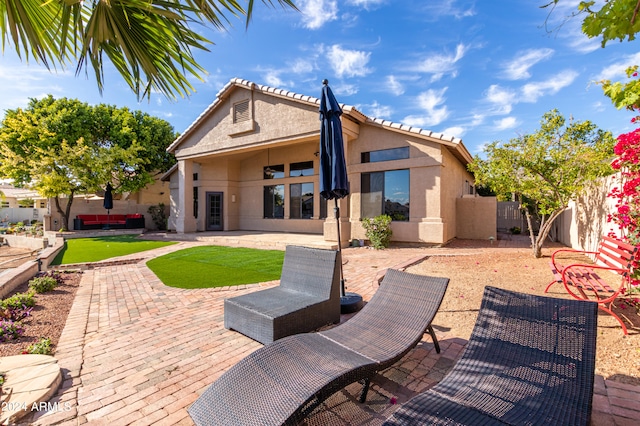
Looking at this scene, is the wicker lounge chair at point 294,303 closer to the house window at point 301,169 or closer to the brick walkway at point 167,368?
the brick walkway at point 167,368

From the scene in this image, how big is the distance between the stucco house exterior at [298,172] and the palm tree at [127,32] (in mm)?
8993

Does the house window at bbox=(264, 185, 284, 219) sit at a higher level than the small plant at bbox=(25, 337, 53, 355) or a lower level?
higher

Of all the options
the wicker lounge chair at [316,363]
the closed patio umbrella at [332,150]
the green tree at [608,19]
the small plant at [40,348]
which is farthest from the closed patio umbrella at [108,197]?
the green tree at [608,19]

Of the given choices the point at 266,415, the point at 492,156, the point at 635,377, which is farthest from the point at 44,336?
the point at 492,156

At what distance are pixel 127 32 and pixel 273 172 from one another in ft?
49.3

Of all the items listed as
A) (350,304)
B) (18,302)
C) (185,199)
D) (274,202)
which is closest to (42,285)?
(18,302)

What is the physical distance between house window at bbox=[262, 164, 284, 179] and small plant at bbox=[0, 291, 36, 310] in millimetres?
13019

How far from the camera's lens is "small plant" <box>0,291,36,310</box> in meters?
4.66

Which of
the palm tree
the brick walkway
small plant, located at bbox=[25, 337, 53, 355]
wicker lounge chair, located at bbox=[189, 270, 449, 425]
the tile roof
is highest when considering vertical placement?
the tile roof

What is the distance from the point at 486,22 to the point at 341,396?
8.69 metres

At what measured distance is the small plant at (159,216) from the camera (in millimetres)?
21812

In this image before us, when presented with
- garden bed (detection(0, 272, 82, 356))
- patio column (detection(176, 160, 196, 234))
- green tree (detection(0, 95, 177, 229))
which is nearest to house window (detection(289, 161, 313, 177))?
patio column (detection(176, 160, 196, 234))

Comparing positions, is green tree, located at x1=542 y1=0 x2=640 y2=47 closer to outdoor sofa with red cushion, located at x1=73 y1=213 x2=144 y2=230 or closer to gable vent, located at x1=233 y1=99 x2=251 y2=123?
gable vent, located at x1=233 y1=99 x2=251 y2=123

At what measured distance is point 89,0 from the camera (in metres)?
2.40
